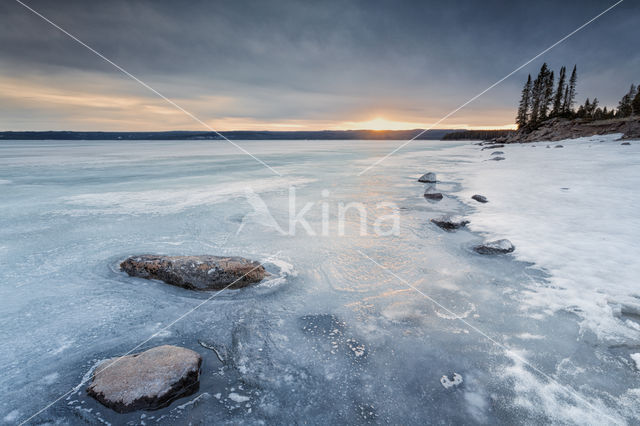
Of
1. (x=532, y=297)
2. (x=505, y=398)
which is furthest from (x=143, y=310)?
(x=532, y=297)

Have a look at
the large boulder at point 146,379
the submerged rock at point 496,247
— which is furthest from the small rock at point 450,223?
the large boulder at point 146,379

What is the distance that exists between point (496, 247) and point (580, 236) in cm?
249

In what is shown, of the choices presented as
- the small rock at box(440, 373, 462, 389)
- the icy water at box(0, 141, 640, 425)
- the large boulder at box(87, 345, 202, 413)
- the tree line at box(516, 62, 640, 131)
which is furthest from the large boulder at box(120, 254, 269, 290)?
the tree line at box(516, 62, 640, 131)

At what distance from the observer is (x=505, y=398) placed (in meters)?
2.80

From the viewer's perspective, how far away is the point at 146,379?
2809mm

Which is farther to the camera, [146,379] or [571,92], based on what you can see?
[571,92]

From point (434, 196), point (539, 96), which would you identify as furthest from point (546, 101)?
point (434, 196)

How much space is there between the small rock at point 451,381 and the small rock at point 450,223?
17.4ft

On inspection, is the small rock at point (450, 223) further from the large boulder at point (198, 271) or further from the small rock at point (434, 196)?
the large boulder at point (198, 271)

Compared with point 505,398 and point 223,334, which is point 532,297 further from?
point 223,334

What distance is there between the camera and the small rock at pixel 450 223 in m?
7.86

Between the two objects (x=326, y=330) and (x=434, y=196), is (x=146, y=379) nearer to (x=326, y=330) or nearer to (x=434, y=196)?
(x=326, y=330)

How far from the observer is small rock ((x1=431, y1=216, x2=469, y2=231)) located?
25.8ft

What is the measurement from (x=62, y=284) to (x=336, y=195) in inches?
383
